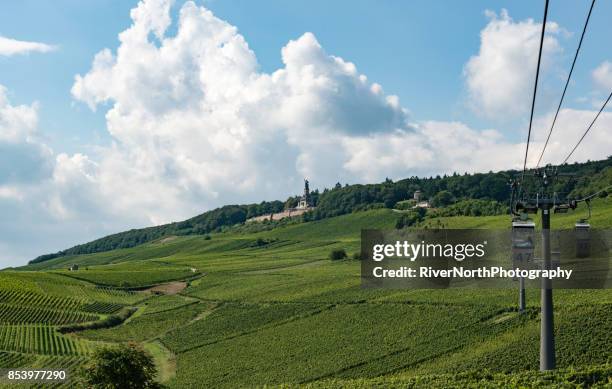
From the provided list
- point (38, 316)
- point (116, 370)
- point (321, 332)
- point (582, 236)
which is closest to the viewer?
point (582, 236)

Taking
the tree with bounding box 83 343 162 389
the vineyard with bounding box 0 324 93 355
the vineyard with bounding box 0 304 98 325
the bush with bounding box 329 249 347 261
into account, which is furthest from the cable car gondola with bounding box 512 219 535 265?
the bush with bounding box 329 249 347 261

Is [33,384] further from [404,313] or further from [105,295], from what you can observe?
[105,295]

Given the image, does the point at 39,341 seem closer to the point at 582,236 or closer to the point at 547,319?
the point at 547,319

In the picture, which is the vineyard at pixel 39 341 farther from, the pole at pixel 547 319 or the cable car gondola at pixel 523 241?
the pole at pixel 547 319

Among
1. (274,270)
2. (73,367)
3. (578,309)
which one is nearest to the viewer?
(578,309)

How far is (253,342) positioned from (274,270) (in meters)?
66.3

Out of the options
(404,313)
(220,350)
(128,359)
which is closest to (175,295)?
(220,350)

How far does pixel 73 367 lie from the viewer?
62844 mm

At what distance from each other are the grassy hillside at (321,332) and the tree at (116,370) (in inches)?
446

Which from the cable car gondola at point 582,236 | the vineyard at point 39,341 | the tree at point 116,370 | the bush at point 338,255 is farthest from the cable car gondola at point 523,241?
the bush at point 338,255

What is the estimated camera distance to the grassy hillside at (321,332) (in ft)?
151

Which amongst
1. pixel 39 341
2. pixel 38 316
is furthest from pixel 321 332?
pixel 38 316

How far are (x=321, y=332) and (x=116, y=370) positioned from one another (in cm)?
2820

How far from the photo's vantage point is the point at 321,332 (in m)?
67.1
